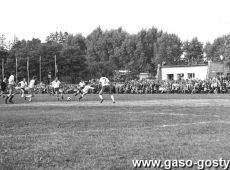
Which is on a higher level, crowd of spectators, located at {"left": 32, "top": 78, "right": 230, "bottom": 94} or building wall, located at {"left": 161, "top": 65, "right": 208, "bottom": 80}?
building wall, located at {"left": 161, "top": 65, "right": 208, "bottom": 80}

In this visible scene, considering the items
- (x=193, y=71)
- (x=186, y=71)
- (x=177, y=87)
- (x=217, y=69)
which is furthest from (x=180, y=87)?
(x=217, y=69)

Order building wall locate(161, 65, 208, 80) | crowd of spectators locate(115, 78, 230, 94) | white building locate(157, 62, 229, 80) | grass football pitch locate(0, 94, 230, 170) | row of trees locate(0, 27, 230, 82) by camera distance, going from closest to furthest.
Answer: grass football pitch locate(0, 94, 230, 170) → crowd of spectators locate(115, 78, 230, 94) → white building locate(157, 62, 229, 80) → building wall locate(161, 65, 208, 80) → row of trees locate(0, 27, 230, 82)

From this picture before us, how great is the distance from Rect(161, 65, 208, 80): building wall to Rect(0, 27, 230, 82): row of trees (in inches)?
684

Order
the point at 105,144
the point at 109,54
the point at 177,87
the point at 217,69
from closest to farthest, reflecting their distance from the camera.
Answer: the point at 105,144 → the point at 177,87 → the point at 217,69 → the point at 109,54

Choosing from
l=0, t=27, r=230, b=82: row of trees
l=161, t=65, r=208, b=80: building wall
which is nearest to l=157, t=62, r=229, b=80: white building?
l=161, t=65, r=208, b=80: building wall

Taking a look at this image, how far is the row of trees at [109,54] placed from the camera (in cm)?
9438

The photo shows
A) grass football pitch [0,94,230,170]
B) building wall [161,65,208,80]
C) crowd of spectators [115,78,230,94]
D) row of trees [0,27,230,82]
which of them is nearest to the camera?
grass football pitch [0,94,230,170]

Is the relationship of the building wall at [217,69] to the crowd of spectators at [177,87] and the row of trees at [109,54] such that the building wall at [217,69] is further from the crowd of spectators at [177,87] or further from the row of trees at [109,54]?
the crowd of spectators at [177,87]

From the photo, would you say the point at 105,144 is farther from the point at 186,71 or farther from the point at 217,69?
the point at 217,69

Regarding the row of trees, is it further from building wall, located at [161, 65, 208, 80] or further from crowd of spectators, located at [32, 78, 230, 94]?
crowd of spectators, located at [32, 78, 230, 94]

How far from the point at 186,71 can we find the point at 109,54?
40934 mm

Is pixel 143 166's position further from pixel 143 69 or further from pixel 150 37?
pixel 150 37

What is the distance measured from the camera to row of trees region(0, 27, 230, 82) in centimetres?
9438

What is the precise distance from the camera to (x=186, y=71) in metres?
72.1
